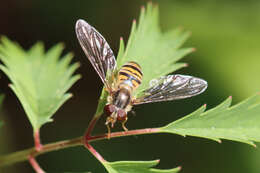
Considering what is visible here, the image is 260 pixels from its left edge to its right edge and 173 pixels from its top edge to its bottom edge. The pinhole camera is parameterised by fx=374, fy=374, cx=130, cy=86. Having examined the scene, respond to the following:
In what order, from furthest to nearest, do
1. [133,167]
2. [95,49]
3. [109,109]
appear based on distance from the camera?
[95,49], [109,109], [133,167]

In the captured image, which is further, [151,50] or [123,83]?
[151,50]

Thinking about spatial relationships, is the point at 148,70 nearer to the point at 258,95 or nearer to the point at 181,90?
the point at 181,90

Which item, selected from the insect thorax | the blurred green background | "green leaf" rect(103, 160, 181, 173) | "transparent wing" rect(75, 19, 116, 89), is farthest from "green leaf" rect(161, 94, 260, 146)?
the blurred green background

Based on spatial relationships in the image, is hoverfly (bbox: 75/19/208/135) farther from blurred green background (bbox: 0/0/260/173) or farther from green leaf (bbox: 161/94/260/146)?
blurred green background (bbox: 0/0/260/173)

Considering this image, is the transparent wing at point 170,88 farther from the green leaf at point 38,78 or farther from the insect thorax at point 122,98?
the green leaf at point 38,78

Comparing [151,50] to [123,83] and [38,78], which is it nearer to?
[123,83]

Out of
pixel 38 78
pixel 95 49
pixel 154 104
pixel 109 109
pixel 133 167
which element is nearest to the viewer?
pixel 133 167

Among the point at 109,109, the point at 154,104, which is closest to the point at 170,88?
the point at 109,109

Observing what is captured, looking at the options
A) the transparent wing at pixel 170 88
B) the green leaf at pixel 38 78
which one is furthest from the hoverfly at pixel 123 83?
the green leaf at pixel 38 78

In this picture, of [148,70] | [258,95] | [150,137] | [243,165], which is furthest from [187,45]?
[258,95]
